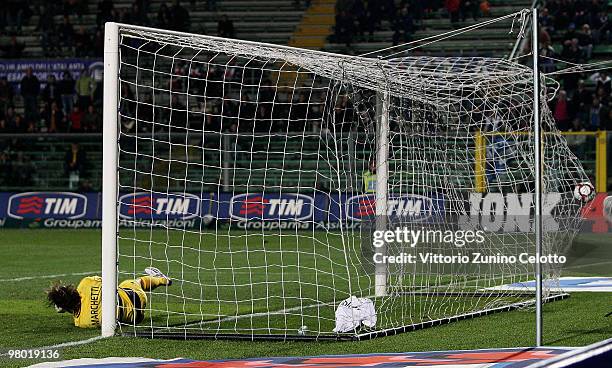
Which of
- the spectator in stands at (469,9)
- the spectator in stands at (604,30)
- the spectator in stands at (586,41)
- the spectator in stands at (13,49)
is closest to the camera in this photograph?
the spectator in stands at (586,41)

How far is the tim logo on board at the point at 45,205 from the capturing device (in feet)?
91.8

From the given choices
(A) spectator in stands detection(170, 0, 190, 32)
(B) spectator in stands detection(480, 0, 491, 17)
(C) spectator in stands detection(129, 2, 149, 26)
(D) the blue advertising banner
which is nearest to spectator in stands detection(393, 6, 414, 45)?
(B) spectator in stands detection(480, 0, 491, 17)

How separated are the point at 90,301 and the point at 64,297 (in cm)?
27

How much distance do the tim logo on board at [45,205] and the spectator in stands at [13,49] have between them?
757 cm

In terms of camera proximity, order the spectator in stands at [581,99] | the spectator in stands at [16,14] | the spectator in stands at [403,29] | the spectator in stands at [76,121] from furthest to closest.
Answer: the spectator in stands at [16,14] < the spectator in stands at [403,29] < the spectator in stands at [76,121] < the spectator in stands at [581,99]

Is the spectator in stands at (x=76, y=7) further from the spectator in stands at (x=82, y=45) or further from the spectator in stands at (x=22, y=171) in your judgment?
the spectator in stands at (x=22, y=171)

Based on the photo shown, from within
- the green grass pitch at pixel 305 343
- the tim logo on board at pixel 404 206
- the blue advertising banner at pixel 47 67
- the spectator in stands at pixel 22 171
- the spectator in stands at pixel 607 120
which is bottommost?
the green grass pitch at pixel 305 343

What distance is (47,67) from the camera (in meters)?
32.8

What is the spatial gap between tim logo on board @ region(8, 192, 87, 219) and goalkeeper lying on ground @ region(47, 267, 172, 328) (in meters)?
17.4

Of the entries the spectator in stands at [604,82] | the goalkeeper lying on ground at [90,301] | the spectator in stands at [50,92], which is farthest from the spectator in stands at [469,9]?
the goalkeeper lying on ground at [90,301]

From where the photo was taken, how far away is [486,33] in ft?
106

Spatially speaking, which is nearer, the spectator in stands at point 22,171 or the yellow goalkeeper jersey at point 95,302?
the yellow goalkeeper jersey at point 95,302

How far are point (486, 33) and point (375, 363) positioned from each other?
25.0m

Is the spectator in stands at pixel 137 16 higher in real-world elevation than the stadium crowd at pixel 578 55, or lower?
higher
